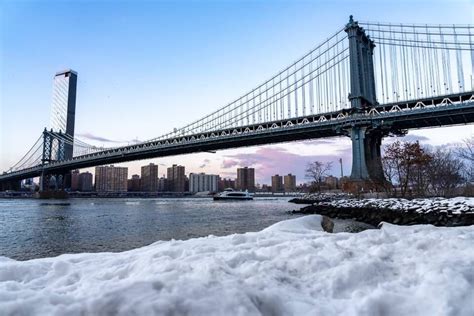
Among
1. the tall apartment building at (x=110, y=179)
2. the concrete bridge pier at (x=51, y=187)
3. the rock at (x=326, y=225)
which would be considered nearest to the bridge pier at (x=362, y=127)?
the rock at (x=326, y=225)

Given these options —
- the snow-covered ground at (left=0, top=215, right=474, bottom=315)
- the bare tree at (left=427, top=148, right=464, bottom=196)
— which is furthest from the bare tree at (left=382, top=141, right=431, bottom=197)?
the snow-covered ground at (left=0, top=215, right=474, bottom=315)

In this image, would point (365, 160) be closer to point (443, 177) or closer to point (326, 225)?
point (443, 177)

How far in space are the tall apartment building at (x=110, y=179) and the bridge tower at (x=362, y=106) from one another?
282 feet

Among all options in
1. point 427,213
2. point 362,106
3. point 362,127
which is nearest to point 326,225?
point 427,213

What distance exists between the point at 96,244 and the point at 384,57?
4480 centimetres

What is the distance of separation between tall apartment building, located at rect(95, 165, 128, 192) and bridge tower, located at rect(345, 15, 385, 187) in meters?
86.0

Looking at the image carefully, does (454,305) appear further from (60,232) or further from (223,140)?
(223,140)

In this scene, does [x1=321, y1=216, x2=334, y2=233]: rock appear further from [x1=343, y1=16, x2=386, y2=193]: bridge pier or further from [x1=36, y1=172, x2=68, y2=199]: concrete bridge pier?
[x1=36, y1=172, x2=68, y2=199]: concrete bridge pier

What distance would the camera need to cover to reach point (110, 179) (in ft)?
358

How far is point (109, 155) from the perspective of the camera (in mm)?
50531

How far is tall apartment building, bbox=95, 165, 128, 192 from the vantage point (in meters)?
108

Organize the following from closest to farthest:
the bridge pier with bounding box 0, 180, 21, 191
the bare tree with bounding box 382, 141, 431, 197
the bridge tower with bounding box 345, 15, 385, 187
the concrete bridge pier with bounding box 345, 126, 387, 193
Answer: the bare tree with bounding box 382, 141, 431, 197, the concrete bridge pier with bounding box 345, 126, 387, 193, the bridge tower with bounding box 345, 15, 385, 187, the bridge pier with bounding box 0, 180, 21, 191

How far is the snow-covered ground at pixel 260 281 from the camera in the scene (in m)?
2.40

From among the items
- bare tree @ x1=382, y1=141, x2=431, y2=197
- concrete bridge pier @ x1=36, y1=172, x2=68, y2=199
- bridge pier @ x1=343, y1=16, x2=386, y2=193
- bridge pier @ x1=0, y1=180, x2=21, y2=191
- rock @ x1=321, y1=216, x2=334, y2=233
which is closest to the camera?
rock @ x1=321, y1=216, x2=334, y2=233
